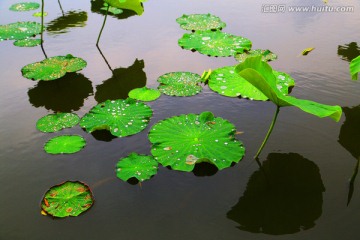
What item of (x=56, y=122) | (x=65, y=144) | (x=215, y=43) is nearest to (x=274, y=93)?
(x=65, y=144)

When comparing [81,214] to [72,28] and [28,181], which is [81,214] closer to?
[28,181]

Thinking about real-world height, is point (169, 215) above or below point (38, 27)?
below

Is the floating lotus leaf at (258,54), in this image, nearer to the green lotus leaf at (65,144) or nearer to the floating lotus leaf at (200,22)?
the floating lotus leaf at (200,22)

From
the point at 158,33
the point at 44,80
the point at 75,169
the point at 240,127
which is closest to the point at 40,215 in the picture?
the point at 75,169

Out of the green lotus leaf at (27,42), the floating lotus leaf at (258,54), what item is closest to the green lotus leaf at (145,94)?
the floating lotus leaf at (258,54)

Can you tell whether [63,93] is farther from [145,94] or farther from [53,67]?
[145,94]

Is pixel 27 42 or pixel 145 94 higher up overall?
pixel 27 42
